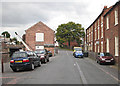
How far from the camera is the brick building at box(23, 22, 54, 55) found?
4534 centimetres

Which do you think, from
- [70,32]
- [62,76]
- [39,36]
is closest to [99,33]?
[62,76]

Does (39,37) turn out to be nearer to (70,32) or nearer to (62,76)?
(70,32)

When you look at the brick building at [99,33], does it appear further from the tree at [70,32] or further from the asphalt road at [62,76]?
the tree at [70,32]

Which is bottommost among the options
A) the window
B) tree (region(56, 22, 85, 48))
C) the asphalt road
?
the asphalt road

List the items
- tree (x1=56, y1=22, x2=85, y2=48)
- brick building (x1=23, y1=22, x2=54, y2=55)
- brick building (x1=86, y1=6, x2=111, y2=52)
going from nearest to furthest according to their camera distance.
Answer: brick building (x1=86, y1=6, x2=111, y2=52) < brick building (x1=23, y1=22, x2=54, y2=55) < tree (x1=56, y1=22, x2=85, y2=48)

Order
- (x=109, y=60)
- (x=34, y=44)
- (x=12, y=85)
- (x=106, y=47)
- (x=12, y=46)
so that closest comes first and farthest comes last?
1. (x=12, y=85)
2. (x=109, y=60)
3. (x=106, y=47)
4. (x=12, y=46)
5. (x=34, y=44)

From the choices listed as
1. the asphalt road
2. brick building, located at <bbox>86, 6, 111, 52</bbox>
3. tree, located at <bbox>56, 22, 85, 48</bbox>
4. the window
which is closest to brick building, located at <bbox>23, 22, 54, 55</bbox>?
the window

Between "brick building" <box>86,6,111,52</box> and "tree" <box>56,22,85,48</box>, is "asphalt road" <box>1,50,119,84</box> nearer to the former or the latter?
"brick building" <box>86,6,111,52</box>

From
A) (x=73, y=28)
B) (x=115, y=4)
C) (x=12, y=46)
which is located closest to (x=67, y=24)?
(x=73, y=28)

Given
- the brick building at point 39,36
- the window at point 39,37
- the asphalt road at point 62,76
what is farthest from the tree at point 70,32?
the asphalt road at point 62,76

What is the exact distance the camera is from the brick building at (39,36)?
4534 centimetres

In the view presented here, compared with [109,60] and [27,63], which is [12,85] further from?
[109,60]

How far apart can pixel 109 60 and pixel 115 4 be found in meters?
6.48

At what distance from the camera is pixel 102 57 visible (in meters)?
18.6
